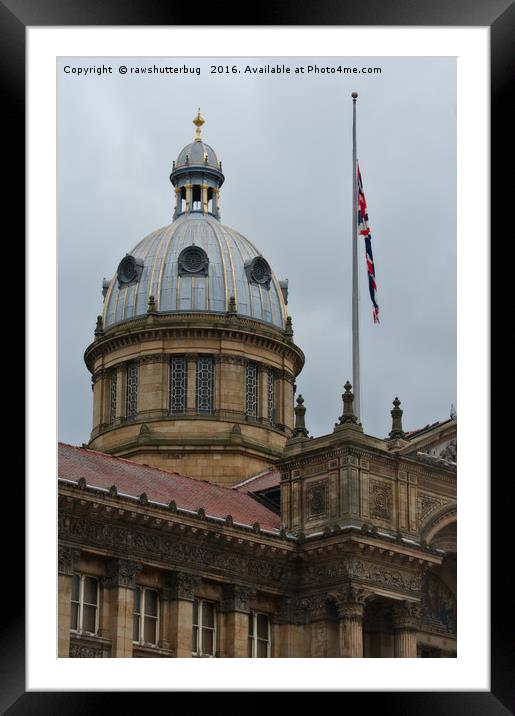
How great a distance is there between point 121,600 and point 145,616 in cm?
151

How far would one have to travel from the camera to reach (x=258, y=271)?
3063 inches

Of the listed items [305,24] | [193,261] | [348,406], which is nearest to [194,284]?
[193,261]

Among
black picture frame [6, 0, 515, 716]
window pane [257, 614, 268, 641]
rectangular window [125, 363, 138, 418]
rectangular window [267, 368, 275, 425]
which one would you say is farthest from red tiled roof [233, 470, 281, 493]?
black picture frame [6, 0, 515, 716]

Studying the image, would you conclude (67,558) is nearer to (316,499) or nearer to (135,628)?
(135,628)

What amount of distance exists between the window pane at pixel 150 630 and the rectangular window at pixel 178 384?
65.8ft

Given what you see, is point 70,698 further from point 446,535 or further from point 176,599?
point 446,535

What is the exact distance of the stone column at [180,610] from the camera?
5506 cm

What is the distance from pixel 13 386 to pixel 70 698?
5498 millimetres

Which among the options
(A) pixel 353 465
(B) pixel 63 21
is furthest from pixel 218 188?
(B) pixel 63 21

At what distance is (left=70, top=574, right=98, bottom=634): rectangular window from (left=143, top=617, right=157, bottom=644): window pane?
2026 mm

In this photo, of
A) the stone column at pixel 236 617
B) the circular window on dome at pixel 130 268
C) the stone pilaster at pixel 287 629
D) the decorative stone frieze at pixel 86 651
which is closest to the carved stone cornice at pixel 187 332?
the circular window on dome at pixel 130 268

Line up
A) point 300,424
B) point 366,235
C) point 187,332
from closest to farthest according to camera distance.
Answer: point 366,235 → point 300,424 → point 187,332

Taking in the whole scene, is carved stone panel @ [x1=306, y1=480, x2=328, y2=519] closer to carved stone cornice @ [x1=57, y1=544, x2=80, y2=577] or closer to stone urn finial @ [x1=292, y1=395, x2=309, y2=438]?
stone urn finial @ [x1=292, y1=395, x2=309, y2=438]

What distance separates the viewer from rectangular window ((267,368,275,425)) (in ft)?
249
